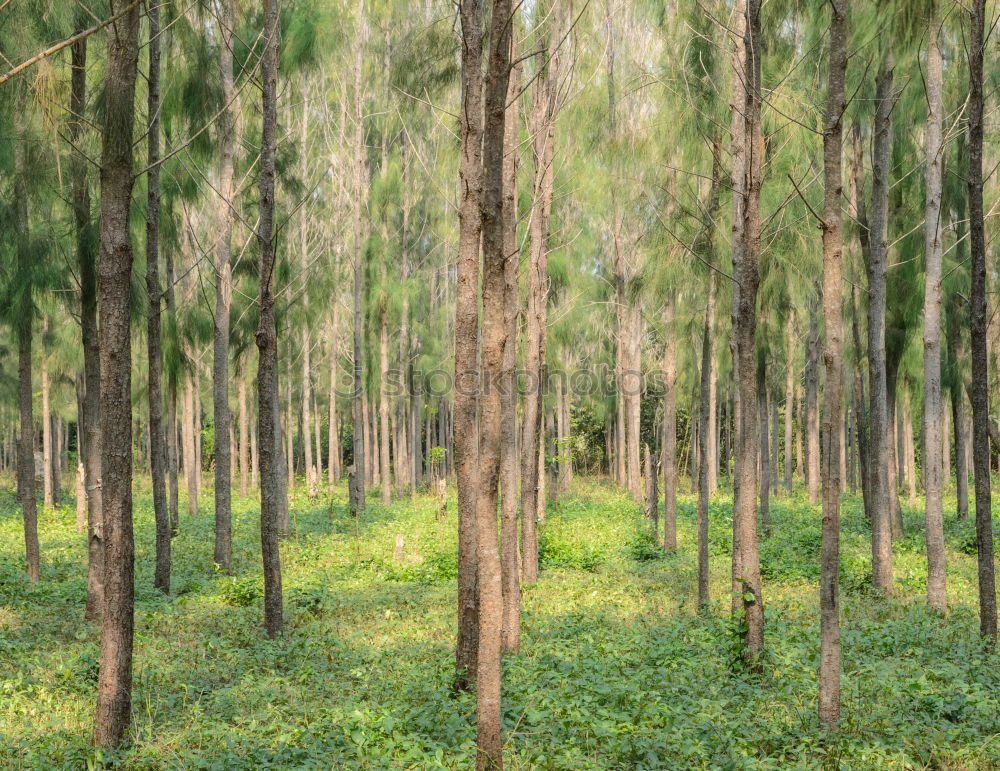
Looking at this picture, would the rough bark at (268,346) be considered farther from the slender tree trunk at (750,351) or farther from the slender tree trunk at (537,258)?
the slender tree trunk at (750,351)

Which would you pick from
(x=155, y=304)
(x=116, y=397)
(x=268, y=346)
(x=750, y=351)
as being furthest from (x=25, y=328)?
(x=750, y=351)

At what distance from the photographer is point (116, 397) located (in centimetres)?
575

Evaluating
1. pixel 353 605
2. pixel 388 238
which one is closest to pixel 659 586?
pixel 353 605

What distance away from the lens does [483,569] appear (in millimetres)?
5012

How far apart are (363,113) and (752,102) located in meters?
16.7

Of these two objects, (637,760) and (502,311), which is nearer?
(502,311)

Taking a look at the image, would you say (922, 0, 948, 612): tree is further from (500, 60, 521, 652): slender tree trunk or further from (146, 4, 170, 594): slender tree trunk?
(146, 4, 170, 594): slender tree trunk

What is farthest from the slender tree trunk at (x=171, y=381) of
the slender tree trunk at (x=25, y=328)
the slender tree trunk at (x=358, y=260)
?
the slender tree trunk at (x=358, y=260)

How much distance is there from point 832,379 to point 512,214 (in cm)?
387

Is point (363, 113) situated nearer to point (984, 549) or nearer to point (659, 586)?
point (659, 586)

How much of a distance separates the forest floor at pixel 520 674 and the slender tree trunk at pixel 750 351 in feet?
1.15

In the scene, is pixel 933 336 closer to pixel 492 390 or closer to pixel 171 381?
pixel 492 390

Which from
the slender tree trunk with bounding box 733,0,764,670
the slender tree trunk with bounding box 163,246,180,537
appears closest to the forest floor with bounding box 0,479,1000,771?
the slender tree trunk with bounding box 733,0,764,670

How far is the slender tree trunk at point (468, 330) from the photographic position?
6.37m
